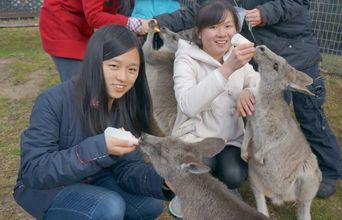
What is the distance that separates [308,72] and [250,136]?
84 cm

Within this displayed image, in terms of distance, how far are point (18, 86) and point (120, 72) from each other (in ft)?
14.7

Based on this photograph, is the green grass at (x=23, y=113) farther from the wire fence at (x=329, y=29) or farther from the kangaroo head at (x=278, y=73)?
the kangaroo head at (x=278, y=73)

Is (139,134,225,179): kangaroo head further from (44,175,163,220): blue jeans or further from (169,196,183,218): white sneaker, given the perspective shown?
(169,196,183,218): white sneaker

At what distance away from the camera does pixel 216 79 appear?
2621 mm

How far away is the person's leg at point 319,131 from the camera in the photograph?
3637 millimetres

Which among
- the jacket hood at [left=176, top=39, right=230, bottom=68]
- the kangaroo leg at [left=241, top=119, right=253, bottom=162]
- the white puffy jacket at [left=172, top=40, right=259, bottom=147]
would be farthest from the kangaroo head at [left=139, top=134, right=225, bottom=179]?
the jacket hood at [left=176, top=39, right=230, bottom=68]

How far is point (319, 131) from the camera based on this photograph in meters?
3.74

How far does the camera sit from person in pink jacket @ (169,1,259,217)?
2957 millimetres

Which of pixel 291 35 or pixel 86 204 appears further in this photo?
pixel 291 35

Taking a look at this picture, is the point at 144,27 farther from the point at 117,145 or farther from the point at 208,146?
the point at 117,145

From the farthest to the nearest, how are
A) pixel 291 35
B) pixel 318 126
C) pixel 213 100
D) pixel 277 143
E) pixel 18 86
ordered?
1. pixel 18 86
2. pixel 318 126
3. pixel 291 35
4. pixel 277 143
5. pixel 213 100

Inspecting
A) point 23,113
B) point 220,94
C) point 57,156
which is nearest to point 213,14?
point 220,94

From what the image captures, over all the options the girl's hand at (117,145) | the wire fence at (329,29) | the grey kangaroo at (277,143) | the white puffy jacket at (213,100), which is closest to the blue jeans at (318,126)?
the grey kangaroo at (277,143)

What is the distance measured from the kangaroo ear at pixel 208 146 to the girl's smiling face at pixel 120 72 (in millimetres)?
504
